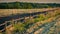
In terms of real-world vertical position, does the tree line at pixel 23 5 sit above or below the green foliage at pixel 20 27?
above

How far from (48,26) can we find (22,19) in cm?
45

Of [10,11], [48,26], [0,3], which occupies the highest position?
[0,3]

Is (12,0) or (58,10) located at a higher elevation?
(12,0)

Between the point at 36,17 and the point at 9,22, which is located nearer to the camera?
the point at 9,22

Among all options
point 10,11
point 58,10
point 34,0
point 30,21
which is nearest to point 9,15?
A: point 10,11

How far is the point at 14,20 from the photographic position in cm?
196

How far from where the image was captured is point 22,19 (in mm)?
1997

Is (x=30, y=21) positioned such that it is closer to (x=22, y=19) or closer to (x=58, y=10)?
(x=22, y=19)

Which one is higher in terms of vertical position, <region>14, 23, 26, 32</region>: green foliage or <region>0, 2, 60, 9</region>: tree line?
<region>0, 2, 60, 9</region>: tree line

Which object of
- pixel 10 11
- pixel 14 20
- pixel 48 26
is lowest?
pixel 48 26

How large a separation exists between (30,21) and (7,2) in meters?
0.49

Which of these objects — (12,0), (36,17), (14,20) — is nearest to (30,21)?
(36,17)

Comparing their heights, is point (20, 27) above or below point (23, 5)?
below

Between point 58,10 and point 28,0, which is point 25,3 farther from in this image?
point 58,10
